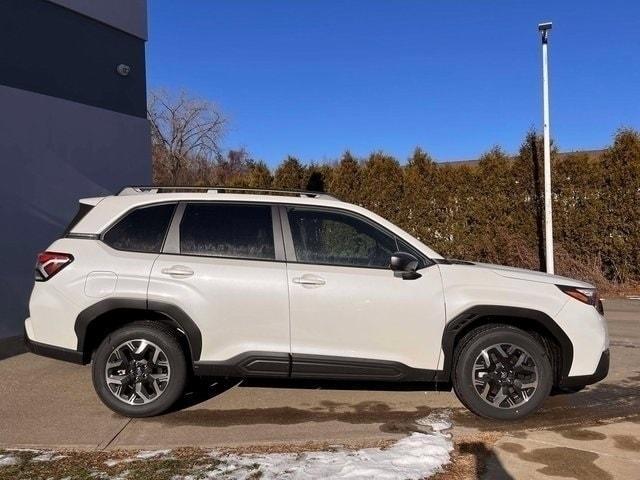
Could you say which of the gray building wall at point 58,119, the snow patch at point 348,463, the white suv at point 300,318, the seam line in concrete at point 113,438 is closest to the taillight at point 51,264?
the white suv at point 300,318

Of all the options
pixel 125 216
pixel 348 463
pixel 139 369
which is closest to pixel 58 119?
pixel 125 216

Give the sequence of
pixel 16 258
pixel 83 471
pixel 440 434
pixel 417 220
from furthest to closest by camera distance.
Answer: pixel 417 220 → pixel 16 258 → pixel 440 434 → pixel 83 471

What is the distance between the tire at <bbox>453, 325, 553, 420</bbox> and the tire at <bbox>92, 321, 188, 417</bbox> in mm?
2315

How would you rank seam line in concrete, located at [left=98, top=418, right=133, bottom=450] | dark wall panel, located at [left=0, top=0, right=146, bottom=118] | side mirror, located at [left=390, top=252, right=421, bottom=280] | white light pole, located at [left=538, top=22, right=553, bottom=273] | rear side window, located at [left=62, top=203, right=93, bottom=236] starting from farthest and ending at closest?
white light pole, located at [left=538, top=22, right=553, bottom=273], dark wall panel, located at [left=0, top=0, right=146, bottom=118], rear side window, located at [left=62, top=203, right=93, bottom=236], side mirror, located at [left=390, top=252, right=421, bottom=280], seam line in concrete, located at [left=98, top=418, right=133, bottom=450]

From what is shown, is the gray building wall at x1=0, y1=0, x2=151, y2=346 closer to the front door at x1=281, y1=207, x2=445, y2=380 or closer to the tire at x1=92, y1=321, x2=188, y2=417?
the tire at x1=92, y1=321, x2=188, y2=417

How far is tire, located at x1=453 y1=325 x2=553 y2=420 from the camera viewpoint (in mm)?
4699

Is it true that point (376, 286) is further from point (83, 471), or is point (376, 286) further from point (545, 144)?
point (545, 144)

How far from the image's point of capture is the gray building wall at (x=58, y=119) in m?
7.62

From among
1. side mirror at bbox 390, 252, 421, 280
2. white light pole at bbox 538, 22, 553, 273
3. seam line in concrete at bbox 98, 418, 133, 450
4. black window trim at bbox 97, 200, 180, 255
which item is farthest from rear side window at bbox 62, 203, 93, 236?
white light pole at bbox 538, 22, 553, 273

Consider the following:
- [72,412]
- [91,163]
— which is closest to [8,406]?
[72,412]

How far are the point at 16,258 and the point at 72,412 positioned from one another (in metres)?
3.55

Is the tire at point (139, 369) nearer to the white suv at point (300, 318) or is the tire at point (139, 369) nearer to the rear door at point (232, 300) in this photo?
the white suv at point (300, 318)

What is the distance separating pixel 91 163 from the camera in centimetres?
898

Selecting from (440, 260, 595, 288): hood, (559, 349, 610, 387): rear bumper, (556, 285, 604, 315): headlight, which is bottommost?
(559, 349, 610, 387): rear bumper
